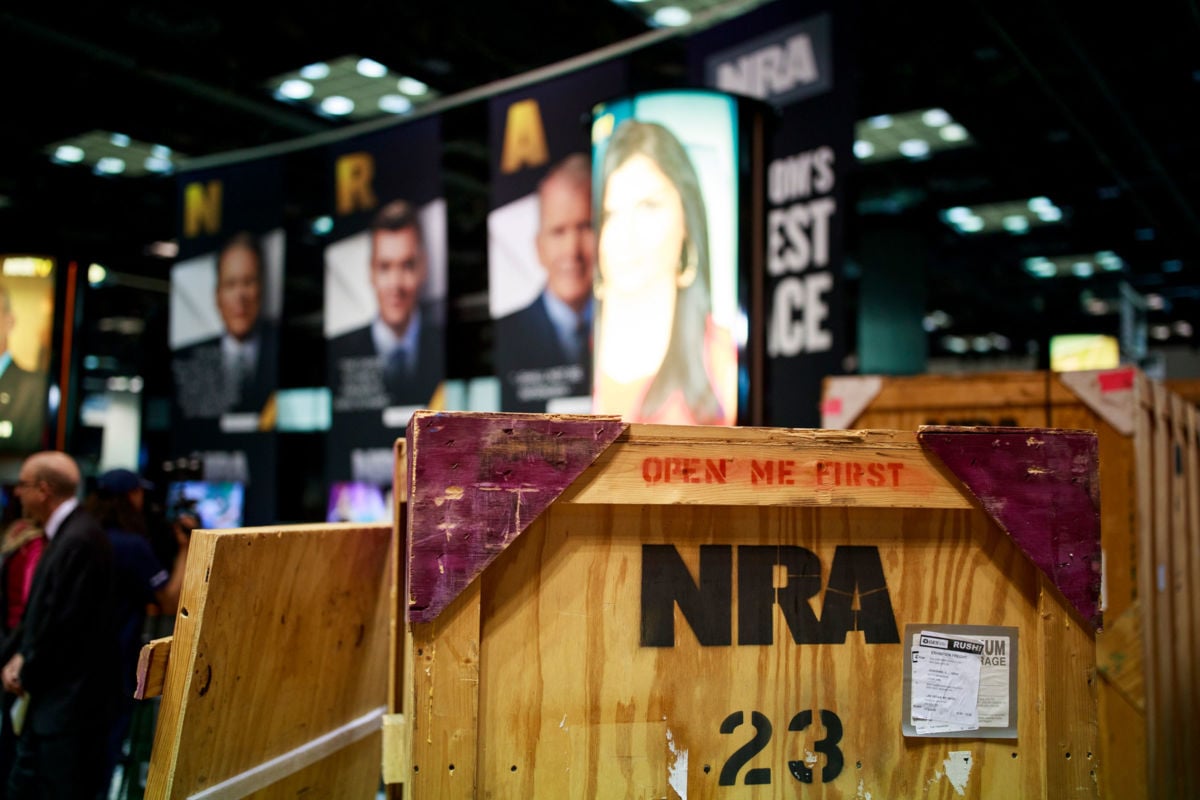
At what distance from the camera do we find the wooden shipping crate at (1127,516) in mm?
3926

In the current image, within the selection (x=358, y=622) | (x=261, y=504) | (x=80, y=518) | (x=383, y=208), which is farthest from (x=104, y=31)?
(x=358, y=622)

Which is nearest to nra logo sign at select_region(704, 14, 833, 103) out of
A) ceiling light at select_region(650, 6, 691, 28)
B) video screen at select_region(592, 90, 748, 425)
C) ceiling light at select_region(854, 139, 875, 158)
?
video screen at select_region(592, 90, 748, 425)

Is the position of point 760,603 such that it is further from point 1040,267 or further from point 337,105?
point 1040,267

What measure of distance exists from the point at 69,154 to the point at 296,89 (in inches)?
120

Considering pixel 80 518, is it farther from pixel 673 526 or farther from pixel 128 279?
pixel 128 279

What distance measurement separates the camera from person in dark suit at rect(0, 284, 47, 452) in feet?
24.8

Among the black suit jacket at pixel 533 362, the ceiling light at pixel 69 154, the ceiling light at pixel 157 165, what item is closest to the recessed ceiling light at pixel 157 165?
the ceiling light at pixel 157 165

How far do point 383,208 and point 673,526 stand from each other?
6.33 m

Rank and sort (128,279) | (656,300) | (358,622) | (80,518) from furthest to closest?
(128,279) < (80,518) < (656,300) < (358,622)

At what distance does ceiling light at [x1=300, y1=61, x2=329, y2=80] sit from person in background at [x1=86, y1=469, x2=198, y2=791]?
153 inches

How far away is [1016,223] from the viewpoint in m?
13.7

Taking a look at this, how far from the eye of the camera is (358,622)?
2834 mm

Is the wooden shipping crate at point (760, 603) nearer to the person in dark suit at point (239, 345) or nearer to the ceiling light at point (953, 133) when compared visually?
the person in dark suit at point (239, 345)

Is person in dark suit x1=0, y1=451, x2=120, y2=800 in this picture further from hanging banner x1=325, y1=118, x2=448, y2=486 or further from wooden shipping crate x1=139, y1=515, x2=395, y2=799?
hanging banner x1=325, y1=118, x2=448, y2=486
